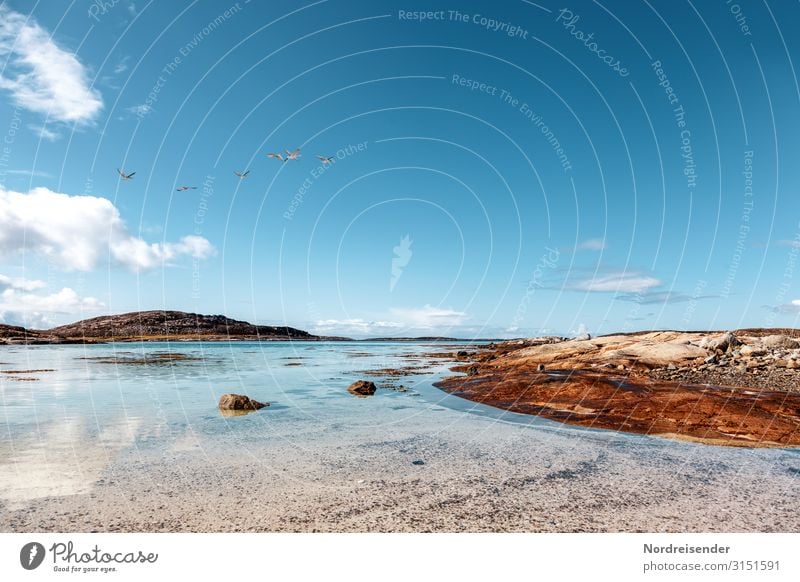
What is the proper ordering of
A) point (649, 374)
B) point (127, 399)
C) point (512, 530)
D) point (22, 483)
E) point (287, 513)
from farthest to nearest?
point (649, 374)
point (127, 399)
point (22, 483)
point (287, 513)
point (512, 530)

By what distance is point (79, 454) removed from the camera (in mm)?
12703

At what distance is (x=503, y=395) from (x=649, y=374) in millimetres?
11983

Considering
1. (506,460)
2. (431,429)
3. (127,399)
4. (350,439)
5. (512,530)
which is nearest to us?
(512,530)

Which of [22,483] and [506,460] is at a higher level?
[22,483]

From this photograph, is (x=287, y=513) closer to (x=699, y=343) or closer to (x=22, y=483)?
(x=22, y=483)

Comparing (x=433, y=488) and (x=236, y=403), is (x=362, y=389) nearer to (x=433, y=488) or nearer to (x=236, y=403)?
(x=236, y=403)

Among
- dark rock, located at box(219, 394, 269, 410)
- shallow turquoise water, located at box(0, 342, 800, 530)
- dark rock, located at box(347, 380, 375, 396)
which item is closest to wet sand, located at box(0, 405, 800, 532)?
shallow turquoise water, located at box(0, 342, 800, 530)

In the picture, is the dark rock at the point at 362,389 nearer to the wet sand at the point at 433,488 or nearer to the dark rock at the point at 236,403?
the dark rock at the point at 236,403

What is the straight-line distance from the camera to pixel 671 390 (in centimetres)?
2178

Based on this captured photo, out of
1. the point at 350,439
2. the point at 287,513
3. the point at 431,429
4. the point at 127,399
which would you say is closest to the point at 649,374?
the point at 431,429

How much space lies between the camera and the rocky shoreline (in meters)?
16.5

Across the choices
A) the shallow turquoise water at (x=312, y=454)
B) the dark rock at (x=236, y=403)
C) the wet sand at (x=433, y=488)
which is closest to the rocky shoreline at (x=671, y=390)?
the shallow turquoise water at (x=312, y=454)

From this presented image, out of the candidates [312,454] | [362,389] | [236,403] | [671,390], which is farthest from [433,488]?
[362,389]

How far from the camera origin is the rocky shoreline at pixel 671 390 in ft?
54.0
